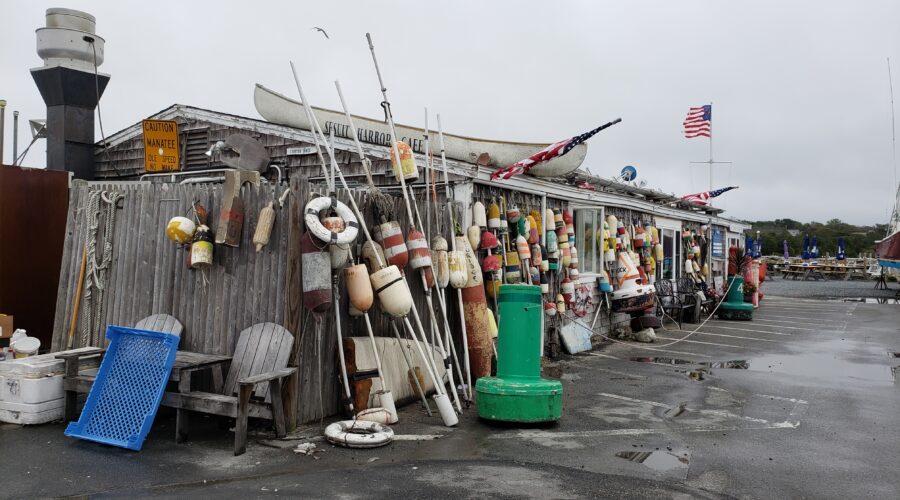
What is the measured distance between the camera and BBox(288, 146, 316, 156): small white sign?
11.5m

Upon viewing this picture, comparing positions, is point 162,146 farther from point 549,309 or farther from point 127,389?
point 127,389

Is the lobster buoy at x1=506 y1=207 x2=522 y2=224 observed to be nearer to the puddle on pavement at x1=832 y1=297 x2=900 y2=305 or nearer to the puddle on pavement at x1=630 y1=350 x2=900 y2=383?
the puddle on pavement at x1=630 y1=350 x2=900 y2=383

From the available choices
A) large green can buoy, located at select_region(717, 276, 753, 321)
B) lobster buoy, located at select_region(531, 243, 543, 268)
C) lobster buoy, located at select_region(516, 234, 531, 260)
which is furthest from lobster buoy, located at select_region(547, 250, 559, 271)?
large green can buoy, located at select_region(717, 276, 753, 321)

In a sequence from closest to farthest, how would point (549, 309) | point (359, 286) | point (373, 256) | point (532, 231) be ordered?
point (359, 286) < point (373, 256) < point (532, 231) < point (549, 309)

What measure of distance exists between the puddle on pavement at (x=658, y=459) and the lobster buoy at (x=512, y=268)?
13.6 feet

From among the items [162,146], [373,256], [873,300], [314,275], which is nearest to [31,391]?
[314,275]

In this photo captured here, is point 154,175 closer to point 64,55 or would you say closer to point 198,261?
point 64,55

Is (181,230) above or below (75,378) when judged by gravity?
above

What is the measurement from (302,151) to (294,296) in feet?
19.5

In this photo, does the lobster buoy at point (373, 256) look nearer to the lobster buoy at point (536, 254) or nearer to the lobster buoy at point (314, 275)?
the lobster buoy at point (314, 275)

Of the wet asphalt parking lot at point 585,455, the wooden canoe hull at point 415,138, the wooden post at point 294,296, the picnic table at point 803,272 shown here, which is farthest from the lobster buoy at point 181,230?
the picnic table at point 803,272

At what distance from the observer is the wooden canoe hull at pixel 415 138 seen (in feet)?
36.5

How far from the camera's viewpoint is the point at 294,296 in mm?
6168

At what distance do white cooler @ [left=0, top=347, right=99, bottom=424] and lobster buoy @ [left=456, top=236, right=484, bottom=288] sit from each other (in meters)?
4.41
